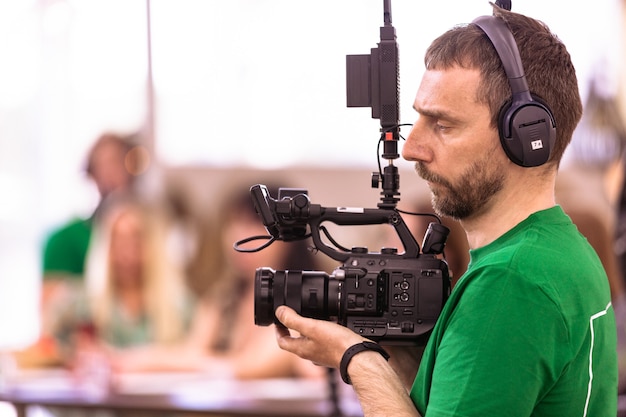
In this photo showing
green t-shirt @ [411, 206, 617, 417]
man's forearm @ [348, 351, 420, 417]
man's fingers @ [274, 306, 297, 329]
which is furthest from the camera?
man's fingers @ [274, 306, 297, 329]

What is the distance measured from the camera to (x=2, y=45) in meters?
4.52

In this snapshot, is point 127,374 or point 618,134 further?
point 618,134

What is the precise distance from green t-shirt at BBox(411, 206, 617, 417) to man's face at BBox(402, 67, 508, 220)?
0.09 m

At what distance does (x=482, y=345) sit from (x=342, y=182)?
11.3ft

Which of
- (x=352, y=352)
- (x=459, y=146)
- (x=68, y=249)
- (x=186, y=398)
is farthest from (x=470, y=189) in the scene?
(x=68, y=249)

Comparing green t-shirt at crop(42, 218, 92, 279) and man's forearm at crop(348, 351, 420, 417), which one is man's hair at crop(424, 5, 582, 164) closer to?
man's forearm at crop(348, 351, 420, 417)

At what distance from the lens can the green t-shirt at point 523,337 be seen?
113 cm

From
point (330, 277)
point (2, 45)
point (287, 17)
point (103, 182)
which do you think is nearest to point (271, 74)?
point (287, 17)

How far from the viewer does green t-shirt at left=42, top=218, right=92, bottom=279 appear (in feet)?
14.2

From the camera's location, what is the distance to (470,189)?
50.2 inches

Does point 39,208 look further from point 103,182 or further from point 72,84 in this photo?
point 72,84

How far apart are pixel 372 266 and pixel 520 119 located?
324 millimetres

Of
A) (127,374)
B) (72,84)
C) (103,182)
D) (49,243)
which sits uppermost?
(72,84)

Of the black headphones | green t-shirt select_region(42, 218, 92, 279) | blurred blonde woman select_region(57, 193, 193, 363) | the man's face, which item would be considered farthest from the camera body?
green t-shirt select_region(42, 218, 92, 279)
